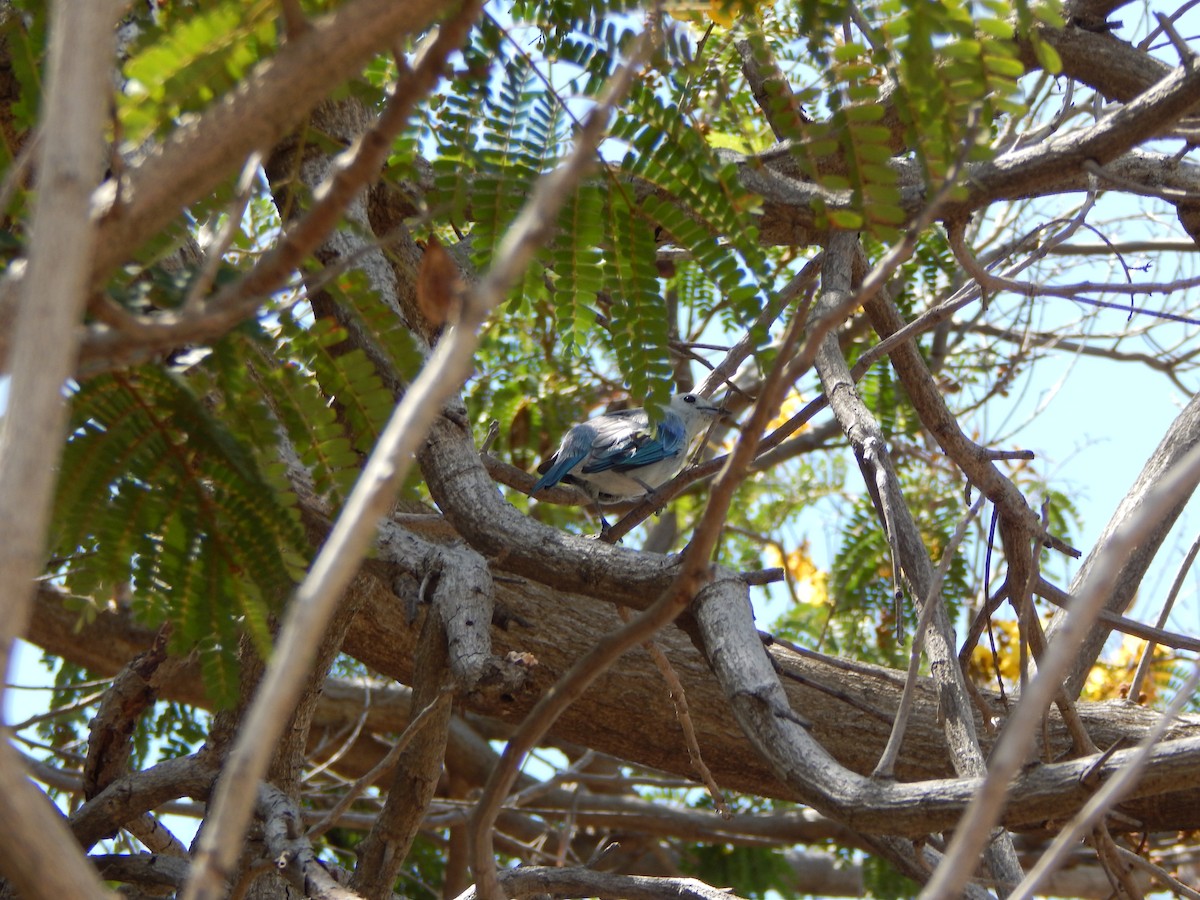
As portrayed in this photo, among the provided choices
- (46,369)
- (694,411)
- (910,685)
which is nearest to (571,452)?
(694,411)

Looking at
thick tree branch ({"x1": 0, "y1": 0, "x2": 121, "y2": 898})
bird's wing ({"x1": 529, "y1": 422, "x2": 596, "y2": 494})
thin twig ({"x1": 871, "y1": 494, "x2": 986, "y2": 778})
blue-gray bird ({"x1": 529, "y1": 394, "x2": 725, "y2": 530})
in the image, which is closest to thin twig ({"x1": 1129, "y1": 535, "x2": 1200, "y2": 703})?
thin twig ({"x1": 871, "y1": 494, "x2": 986, "y2": 778})

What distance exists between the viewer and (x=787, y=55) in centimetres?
487

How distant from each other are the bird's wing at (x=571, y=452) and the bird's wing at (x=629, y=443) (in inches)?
2.2

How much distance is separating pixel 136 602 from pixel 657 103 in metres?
1.38

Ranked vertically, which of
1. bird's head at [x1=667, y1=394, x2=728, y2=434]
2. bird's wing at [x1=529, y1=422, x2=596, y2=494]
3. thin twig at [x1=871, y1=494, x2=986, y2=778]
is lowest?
thin twig at [x1=871, y1=494, x2=986, y2=778]

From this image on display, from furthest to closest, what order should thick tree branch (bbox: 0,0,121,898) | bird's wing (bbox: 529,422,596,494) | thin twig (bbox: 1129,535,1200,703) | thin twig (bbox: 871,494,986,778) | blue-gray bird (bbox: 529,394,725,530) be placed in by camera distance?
blue-gray bird (bbox: 529,394,725,530)
bird's wing (bbox: 529,422,596,494)
thin twig (bbox: 1129,535,1200,703)
thin twig (bbox: 871,494,986,778)
thick tree branch (bbox: 0,0,121,898)

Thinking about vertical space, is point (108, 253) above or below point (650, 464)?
below

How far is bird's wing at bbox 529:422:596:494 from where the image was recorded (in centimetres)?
534

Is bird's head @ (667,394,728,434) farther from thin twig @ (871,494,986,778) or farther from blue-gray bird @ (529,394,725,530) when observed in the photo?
thin twig @ (871,494,986,778)

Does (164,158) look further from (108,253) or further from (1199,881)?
(1199,881)

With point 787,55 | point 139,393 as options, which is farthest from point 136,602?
point 787,55

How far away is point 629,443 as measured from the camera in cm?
586

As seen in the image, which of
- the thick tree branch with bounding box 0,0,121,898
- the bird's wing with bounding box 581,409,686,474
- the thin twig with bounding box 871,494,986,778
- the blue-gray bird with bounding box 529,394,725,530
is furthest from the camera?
the bird's wing with bounding box 581,409,686,474

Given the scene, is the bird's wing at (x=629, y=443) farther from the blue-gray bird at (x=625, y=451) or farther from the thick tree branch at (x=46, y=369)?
the thick tree branch at (x=46, y=369)
